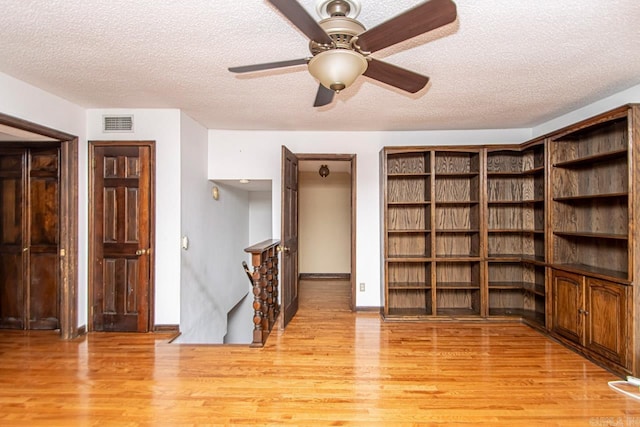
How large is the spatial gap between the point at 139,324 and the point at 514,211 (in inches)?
182

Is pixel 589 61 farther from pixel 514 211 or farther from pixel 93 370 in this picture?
pixel 93 370

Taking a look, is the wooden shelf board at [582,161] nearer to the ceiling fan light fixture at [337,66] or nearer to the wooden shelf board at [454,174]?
the wooden shelf board at [454,174]

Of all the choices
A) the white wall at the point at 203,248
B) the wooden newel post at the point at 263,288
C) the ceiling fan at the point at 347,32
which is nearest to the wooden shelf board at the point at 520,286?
the wooden newel post at the point at 263,288

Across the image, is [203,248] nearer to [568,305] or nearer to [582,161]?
[568,305]

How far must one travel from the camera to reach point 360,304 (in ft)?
13.4

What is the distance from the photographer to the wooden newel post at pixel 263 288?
300 cm

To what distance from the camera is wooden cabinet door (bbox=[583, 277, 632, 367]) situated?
2441 mm

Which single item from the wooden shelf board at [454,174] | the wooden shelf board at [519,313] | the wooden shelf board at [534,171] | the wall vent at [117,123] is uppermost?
the wall vent at [117,123]

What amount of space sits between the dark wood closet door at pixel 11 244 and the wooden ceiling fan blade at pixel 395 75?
3971 mm

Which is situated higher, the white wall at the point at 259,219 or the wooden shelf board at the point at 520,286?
the white wall at the point at 259,219

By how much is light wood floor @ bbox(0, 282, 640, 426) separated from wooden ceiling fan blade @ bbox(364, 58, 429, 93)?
208 centimetres

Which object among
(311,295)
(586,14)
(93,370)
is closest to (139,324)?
(93,370)

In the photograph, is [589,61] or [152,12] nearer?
[152,12]

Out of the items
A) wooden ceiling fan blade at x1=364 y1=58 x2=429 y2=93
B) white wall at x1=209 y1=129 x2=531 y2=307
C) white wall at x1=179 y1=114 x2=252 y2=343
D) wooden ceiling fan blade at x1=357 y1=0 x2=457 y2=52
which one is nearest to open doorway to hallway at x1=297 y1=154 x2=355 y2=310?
white wall at x1=179 y1=114 x2=252 y2=343
